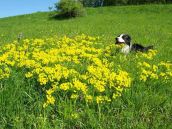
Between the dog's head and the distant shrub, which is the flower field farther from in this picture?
the distant shrub

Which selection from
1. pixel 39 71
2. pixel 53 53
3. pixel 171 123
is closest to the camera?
pixel 171 123

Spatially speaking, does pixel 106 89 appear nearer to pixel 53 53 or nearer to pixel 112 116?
pixel 112 116

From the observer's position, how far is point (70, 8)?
4209 cm

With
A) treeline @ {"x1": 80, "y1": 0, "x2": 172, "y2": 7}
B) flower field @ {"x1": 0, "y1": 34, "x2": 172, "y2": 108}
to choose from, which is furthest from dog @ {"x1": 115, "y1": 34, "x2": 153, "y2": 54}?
treeline @ {"x1": 80, "y1": 0, "x2": 172, "y2": 7}

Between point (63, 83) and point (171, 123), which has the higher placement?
point (63, 83)

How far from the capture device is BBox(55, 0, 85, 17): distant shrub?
135 feet

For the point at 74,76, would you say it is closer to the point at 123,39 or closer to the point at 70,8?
the point at 123,39

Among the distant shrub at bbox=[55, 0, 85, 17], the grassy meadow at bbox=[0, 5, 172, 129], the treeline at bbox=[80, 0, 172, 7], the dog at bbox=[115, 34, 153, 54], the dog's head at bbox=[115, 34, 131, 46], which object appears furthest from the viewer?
the treeline at bbox=[80, 0, 172, 7]

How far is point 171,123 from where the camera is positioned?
5.35 meters

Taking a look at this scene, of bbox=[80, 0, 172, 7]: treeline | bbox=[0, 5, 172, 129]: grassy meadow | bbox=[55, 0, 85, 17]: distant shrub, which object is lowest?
bbox=[80, 0, 172, 7]: treeline

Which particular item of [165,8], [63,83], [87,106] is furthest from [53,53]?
[165,8]

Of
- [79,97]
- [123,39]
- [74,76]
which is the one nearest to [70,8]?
[123,39]

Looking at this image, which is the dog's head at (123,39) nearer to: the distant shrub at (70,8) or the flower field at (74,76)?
the flower field at (74,76)

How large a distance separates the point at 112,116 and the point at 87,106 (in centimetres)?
39
